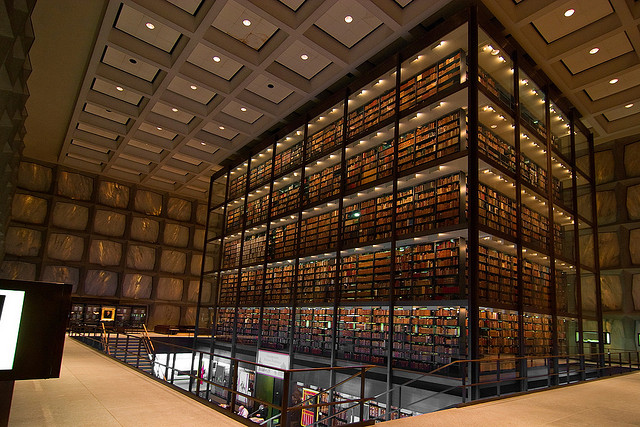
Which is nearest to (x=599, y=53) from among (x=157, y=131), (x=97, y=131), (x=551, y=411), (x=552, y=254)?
(x=552, y=254)

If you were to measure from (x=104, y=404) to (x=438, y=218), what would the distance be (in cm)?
690

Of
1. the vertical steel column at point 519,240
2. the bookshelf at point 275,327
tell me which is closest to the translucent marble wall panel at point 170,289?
the bookshelf at point 275,327

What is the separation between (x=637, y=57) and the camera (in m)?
10.3

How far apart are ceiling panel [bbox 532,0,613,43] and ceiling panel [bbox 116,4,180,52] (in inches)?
361

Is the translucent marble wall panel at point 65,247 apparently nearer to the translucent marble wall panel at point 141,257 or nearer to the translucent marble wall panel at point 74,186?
the translucent marble wall panel at point 74,186

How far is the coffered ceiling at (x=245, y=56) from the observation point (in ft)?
31.4

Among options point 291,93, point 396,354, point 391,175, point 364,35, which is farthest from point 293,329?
point 364,35

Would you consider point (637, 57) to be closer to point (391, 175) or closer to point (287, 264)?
point (391, 175)

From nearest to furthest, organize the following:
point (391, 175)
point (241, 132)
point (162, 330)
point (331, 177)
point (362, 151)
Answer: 1. point (391, 175)
2. point (362, 151)
3. point (331, 177)
4. point (241, 132)
5. point (162, 330)

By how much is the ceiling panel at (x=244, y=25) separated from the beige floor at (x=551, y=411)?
9.42 m

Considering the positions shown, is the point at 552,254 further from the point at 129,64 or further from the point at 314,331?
the point at 129,64

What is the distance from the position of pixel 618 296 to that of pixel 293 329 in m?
10.8

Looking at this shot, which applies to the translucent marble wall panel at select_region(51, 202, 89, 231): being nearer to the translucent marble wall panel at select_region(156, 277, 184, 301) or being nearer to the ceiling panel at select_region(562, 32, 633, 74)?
the translucent marble wall panel at select_region(156, 277, 184, 301)

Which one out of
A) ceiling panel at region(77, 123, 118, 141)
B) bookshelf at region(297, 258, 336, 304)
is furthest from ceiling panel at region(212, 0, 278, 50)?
ceiling panel at region(77, 123, 118, 141)
